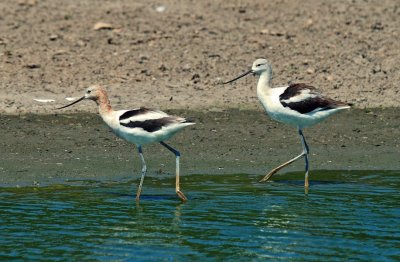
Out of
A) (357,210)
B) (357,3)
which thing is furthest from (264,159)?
(357,3)

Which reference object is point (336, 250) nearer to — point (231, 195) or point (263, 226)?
point (263, 226)

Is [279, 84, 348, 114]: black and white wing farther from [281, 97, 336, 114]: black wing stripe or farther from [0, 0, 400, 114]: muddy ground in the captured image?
[0, 0, 400, 114]: muddy ground

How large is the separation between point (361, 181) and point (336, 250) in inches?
113

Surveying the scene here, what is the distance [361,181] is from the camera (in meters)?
11.7

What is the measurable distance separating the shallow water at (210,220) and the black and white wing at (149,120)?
76 cm

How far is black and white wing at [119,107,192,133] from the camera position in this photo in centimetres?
1057

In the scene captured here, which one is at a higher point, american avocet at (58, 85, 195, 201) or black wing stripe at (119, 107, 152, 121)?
black wing stripe at (119, 107, 152, 121)

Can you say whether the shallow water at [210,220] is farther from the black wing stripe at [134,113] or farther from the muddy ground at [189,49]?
the muddy ground at [189,49]

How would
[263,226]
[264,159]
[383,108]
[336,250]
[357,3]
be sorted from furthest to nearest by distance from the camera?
[357,3]
[383,108]
[264,159]
[263,226]
[336,250]

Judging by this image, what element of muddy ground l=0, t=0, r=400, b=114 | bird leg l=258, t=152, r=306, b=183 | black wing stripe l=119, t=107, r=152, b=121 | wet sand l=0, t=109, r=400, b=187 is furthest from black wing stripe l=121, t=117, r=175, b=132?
muddy ground l=0, t=0, r=400, b=114

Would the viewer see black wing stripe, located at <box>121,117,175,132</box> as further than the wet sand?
No

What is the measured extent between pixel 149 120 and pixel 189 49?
5.69 meters

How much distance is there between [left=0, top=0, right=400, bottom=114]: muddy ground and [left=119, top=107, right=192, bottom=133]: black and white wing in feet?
11.7

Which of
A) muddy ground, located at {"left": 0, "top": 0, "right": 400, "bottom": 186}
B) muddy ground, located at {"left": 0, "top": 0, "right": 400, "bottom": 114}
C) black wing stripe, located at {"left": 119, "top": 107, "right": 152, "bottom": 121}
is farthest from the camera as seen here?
muddy ground, located at {"left": 0, "top": 0, "right": 400, "bottom": 114}
